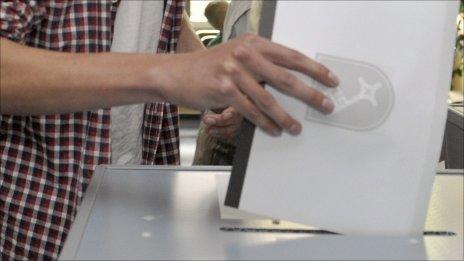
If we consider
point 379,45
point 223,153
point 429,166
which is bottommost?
point 223,153

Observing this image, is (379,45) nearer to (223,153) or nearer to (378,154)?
(378,154)

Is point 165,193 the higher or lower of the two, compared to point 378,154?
lower

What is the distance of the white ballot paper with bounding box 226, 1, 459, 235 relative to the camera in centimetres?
68

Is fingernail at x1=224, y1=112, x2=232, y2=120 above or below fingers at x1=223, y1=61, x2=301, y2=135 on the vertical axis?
below

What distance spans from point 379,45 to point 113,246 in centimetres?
32

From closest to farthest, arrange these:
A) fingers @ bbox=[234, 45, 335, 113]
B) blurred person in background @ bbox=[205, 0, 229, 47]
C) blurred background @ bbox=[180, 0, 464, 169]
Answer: fingers @ bbox=[234, 45, 335, 113] → blurred background @ bbox=[180, 0, 464, 169] → blurred person in background @ bbox=[205, 0, 229, 47]

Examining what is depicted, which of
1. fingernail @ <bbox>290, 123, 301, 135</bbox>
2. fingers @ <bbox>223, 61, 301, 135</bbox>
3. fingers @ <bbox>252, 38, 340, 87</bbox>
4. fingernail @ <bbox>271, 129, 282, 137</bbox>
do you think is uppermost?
fingers @ <bbox>252, 38, 340, 87</bbox>

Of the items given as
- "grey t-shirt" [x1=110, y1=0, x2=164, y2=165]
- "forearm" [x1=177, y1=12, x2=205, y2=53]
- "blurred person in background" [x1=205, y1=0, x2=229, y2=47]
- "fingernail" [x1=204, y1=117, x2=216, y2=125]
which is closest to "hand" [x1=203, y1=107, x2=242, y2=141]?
"fingernail" [x1=204, y1=117, x2=216, y2=125]

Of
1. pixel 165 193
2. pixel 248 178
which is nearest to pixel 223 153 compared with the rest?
pixel 165 193

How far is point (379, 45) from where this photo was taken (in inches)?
27.0

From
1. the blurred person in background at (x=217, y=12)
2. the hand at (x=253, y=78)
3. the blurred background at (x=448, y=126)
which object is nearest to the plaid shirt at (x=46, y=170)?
the blurred background at (x=448, y=126)

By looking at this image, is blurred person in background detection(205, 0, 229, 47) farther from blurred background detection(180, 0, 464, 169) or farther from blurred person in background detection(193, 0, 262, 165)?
blurred person in background detection(193, 0, 262, 165)

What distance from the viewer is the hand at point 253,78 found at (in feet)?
2.15

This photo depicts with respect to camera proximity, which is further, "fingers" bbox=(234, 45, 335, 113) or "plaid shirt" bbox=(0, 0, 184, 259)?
"plaid shirt" bbox=(0, 0, 184, 259)
